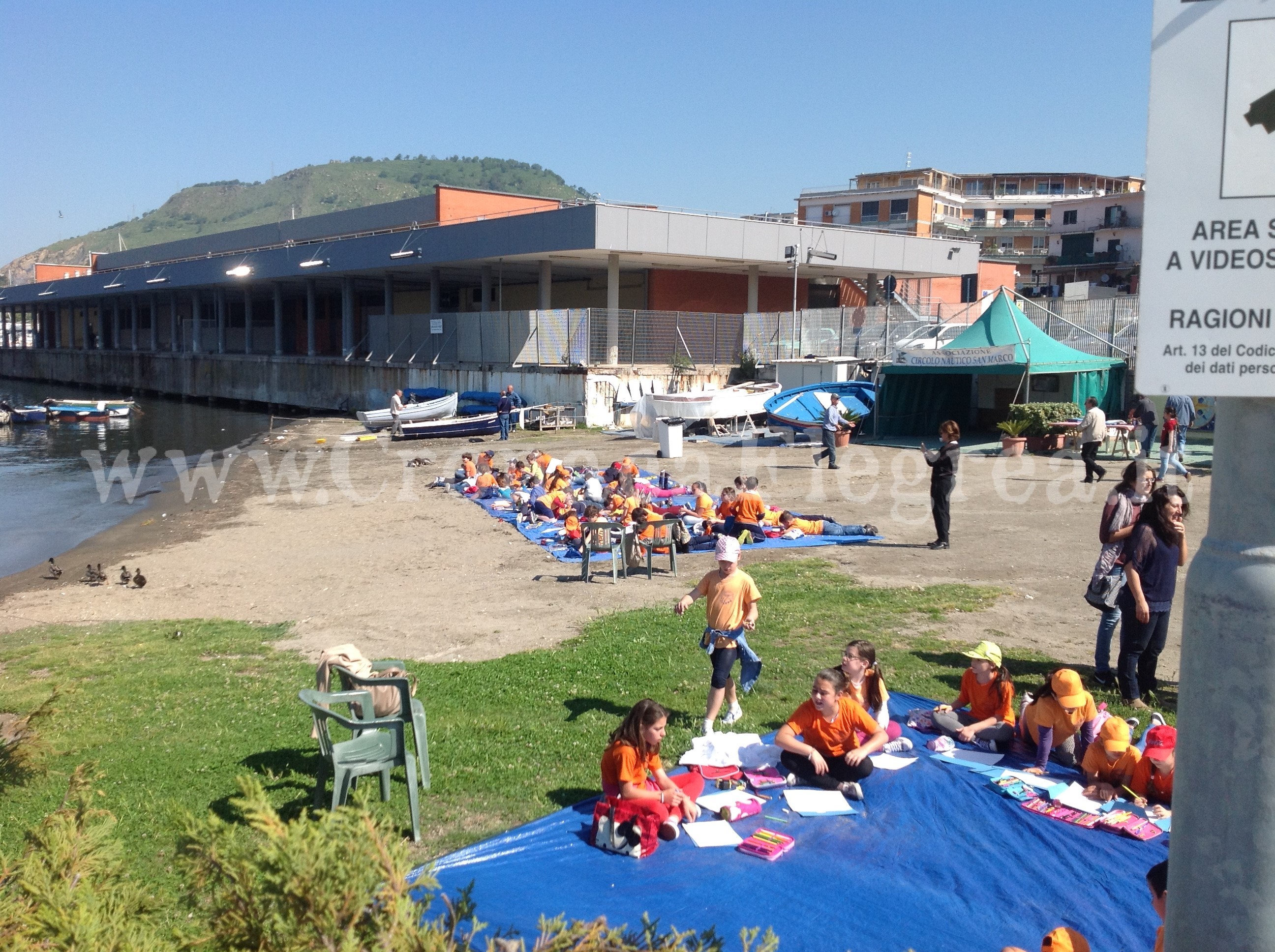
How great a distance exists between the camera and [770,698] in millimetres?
7711

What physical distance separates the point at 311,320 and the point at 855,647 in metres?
49.1

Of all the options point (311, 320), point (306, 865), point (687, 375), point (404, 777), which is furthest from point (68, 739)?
point (311, 320)

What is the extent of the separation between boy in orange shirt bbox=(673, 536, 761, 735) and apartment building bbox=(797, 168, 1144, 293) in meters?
62.4

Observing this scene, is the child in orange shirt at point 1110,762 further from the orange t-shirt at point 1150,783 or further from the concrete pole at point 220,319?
the concrete pole at point 220,319

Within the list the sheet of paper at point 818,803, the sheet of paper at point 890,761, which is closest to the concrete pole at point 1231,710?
the sheet of paper at point 818,803

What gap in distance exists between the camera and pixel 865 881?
16.2 ft

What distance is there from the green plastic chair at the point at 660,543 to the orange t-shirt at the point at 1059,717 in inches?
260

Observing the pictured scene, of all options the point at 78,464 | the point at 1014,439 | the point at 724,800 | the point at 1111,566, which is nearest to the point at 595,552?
the point at 1111,566

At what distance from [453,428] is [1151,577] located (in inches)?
1043

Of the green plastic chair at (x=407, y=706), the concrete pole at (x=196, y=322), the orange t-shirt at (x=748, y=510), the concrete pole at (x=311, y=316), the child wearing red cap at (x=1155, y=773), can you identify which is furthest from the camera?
the concrete pole at (x=196, y=322)

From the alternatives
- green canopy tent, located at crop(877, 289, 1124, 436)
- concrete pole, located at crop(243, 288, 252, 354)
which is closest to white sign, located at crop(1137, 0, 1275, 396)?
green canopy tent, located at crop(877, 289, 1124, 436)

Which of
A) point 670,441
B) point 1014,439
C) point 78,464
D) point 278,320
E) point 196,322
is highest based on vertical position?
point 196,322

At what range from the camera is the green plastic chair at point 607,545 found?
1238 cm

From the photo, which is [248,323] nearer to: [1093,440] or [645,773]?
[1093,440]
